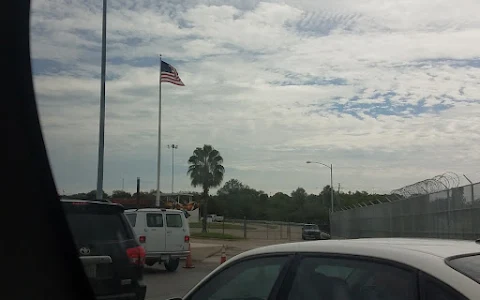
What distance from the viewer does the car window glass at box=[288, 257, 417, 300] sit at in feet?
10.5

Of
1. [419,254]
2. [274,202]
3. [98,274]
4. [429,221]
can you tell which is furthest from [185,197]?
[419,254]

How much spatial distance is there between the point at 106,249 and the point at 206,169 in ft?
170

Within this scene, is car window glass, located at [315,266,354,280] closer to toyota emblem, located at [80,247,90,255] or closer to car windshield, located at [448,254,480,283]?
car windshield, located at [448,254,480,283]

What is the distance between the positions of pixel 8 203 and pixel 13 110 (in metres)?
1.06

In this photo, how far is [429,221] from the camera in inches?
814

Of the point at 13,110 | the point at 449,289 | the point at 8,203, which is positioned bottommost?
the point at 449,289

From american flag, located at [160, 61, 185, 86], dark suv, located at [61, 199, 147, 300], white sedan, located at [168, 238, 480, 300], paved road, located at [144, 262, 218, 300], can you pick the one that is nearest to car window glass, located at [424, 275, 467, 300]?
white sedan, located at [168, 238, 480, 300]

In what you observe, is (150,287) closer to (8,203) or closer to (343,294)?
(8,203)

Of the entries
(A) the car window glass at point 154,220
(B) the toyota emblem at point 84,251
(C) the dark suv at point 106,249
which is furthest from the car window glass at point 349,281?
(A) the car window glass at point 154,220

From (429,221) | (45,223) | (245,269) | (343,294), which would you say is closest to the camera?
(343,294)

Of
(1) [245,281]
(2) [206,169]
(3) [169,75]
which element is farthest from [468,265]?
(2) [206,169]

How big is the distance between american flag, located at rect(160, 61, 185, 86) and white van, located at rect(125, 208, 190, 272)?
14.2 metres

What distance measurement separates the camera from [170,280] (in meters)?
16.5

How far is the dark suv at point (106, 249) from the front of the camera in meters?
7.68
